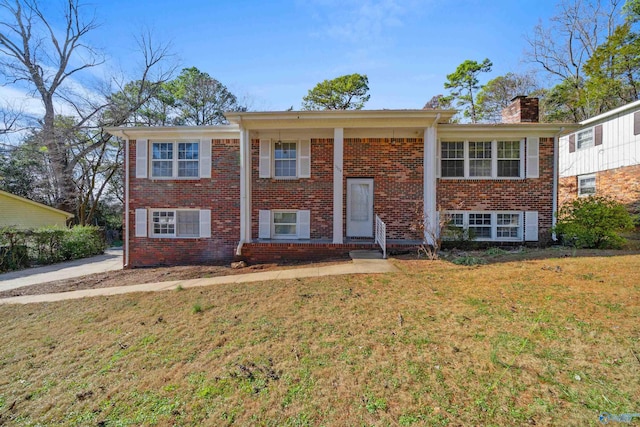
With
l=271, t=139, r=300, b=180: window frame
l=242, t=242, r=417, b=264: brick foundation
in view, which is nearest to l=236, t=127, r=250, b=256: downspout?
l=242, t=242, r=417, b=264: brick foundation

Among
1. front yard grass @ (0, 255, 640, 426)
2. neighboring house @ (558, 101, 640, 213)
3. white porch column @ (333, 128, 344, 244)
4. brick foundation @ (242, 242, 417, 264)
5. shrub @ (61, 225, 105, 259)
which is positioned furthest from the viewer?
shrub @ (61, 225, 105, 259)

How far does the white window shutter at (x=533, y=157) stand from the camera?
30.9ft

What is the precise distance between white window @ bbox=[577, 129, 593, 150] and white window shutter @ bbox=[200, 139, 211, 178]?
17048mm

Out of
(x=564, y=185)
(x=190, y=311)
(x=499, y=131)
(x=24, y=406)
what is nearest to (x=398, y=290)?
(x=190, y=311)

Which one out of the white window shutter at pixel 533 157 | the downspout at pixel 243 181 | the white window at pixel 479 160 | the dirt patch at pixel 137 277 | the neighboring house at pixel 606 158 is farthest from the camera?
the neighboring house at pixel 606 158

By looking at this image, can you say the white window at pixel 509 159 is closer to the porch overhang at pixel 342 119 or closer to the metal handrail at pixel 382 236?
the porch overhang at pixel 342 119

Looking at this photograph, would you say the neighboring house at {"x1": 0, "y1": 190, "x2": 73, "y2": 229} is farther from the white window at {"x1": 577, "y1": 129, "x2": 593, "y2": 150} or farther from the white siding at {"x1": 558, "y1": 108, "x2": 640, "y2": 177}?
the white window at {"x1": 577, "y1": 129, "x2": 593, "y2": 150}

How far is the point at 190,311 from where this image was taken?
467cm

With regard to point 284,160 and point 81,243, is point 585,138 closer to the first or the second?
point 284,160

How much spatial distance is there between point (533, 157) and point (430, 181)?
12.2 feet

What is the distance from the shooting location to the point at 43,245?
11.9 m

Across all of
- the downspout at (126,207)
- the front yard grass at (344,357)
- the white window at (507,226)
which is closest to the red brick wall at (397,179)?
the white window at (507,226)

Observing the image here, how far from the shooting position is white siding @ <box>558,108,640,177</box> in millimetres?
11922

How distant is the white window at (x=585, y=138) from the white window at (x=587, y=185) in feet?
4.91
